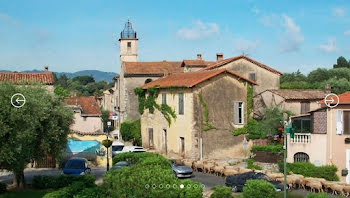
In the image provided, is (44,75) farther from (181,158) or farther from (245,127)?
(245,127)

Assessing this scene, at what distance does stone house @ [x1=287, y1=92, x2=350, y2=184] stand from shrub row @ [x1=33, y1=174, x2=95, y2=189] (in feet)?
50.3

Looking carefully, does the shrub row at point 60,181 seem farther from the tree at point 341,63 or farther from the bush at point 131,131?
the tree at point 341,63

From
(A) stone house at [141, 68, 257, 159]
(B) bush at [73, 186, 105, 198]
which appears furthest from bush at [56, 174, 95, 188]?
(A) stone house at [141, 68, 257, 159]

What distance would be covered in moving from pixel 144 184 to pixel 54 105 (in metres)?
12.7

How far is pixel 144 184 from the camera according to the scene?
1961cm

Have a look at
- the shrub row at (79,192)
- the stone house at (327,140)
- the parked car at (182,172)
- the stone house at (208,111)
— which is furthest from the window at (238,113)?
the shrub row at (79,192)

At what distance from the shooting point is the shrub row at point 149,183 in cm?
1959

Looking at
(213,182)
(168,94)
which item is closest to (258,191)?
(213,182)

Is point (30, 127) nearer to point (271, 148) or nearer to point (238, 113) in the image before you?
point (271, 148)

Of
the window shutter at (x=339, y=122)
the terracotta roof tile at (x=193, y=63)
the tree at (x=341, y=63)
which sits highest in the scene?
the tree at (x=341, y=63)

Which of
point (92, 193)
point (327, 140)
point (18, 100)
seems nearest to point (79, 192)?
point (92, 193)

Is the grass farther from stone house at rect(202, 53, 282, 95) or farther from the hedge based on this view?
stone house at rect(202, 53, 282, 95)

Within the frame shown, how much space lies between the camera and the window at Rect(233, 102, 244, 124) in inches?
1746

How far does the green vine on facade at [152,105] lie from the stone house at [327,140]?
517 inches
